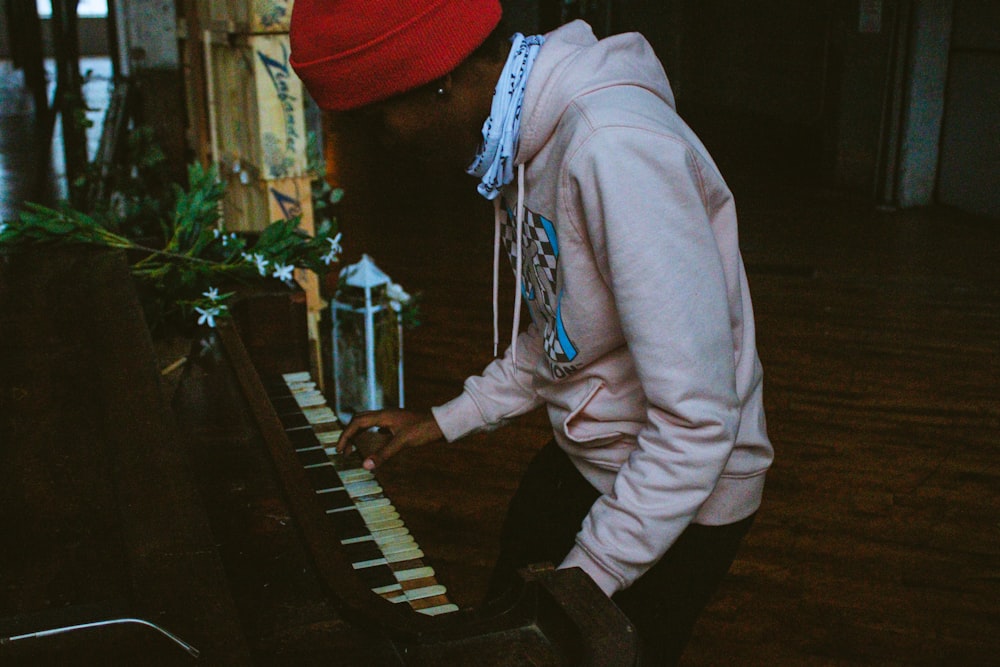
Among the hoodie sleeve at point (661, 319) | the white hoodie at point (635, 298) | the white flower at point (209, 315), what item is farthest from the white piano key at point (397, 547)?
the white flower at point (209, 315)

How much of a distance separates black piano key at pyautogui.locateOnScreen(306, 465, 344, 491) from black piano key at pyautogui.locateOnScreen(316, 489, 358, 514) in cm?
2

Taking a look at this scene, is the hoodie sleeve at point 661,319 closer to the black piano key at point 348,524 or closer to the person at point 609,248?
the person at point 609,248

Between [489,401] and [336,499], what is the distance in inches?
11.0

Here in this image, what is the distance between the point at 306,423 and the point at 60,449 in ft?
1.77

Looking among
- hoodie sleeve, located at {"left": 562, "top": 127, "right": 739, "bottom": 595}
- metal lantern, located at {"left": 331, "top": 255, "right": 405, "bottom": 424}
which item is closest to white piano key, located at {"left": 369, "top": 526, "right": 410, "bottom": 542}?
hoodie sleeve, located at {"left": 562, "top": 127, "right": 739, "bottom": 595}

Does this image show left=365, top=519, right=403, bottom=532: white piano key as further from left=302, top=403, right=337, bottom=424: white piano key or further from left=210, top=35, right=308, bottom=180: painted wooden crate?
left=210, top=35, right=308, bottom=180: painted wooden crate

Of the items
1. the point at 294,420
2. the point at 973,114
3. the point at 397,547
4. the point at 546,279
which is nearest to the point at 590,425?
the point at 546,279

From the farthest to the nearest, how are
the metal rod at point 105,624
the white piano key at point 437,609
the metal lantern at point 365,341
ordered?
1. the metal lantern at point 365,341
2. the white piano key at point 437,609
3. the metal rod at point 105,624

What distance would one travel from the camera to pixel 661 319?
1.11 m

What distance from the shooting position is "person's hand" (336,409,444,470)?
64.9 inches

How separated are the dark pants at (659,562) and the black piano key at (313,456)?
41 cm

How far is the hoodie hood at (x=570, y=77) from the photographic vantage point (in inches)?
47.0


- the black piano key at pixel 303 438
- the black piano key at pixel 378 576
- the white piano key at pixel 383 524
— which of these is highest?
the black piano key at pixel 303 438

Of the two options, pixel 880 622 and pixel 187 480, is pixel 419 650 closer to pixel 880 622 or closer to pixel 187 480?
pixel 187 480
